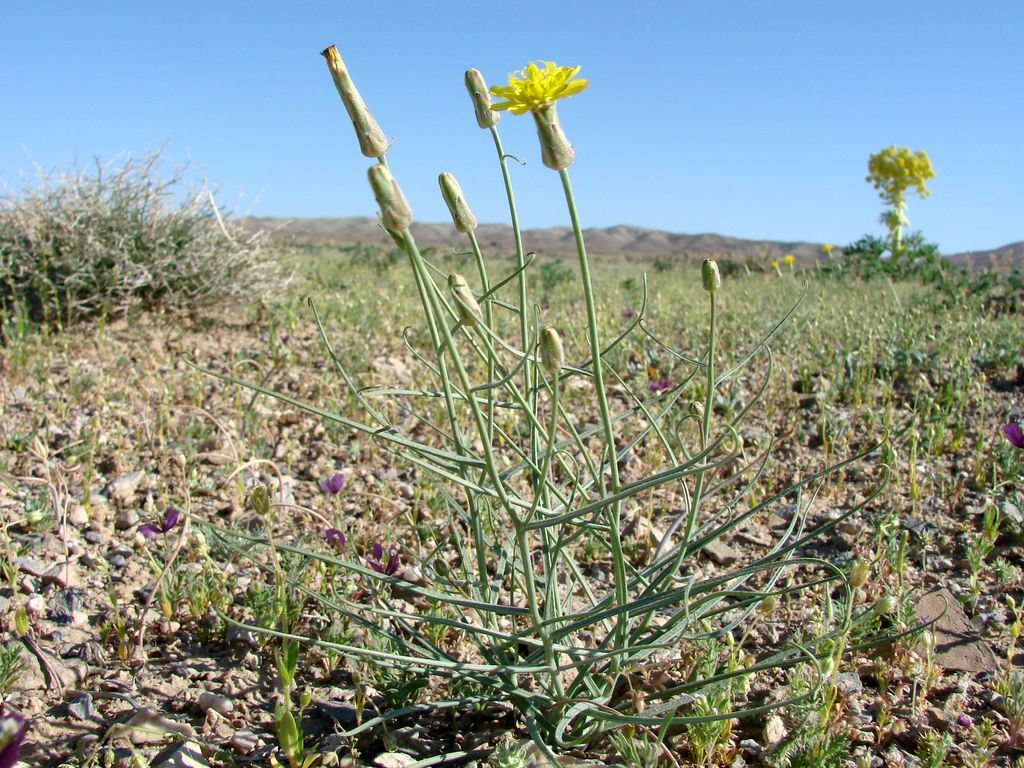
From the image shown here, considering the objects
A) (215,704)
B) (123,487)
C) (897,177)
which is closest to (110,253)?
(123,487)

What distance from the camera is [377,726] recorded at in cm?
144

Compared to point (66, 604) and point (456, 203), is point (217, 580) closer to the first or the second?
point (66, 604)

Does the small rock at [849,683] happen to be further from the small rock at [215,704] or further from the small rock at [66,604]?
the small rock at [66,604]

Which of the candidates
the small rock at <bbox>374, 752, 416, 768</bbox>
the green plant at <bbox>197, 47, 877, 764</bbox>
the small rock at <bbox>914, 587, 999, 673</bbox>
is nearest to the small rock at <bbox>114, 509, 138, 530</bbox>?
the green plant at <bbox>197, 47, 877, 764</bbox>

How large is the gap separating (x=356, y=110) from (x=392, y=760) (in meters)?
1.05

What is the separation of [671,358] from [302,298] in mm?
2298

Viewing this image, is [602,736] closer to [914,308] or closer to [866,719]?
[866,719]

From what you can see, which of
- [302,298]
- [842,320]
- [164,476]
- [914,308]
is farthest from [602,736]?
[914,308]

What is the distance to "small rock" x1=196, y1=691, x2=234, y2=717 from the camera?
1.48m

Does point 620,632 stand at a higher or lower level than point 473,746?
higher

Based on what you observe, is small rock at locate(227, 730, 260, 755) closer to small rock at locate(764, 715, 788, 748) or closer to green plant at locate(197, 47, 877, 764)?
green plant at locate(197, 47, 877, 764)

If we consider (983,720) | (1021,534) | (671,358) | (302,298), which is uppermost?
(302,298)

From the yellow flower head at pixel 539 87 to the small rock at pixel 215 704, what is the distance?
1.20 meters

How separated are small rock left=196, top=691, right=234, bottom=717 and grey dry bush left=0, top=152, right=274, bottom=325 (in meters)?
2.88
